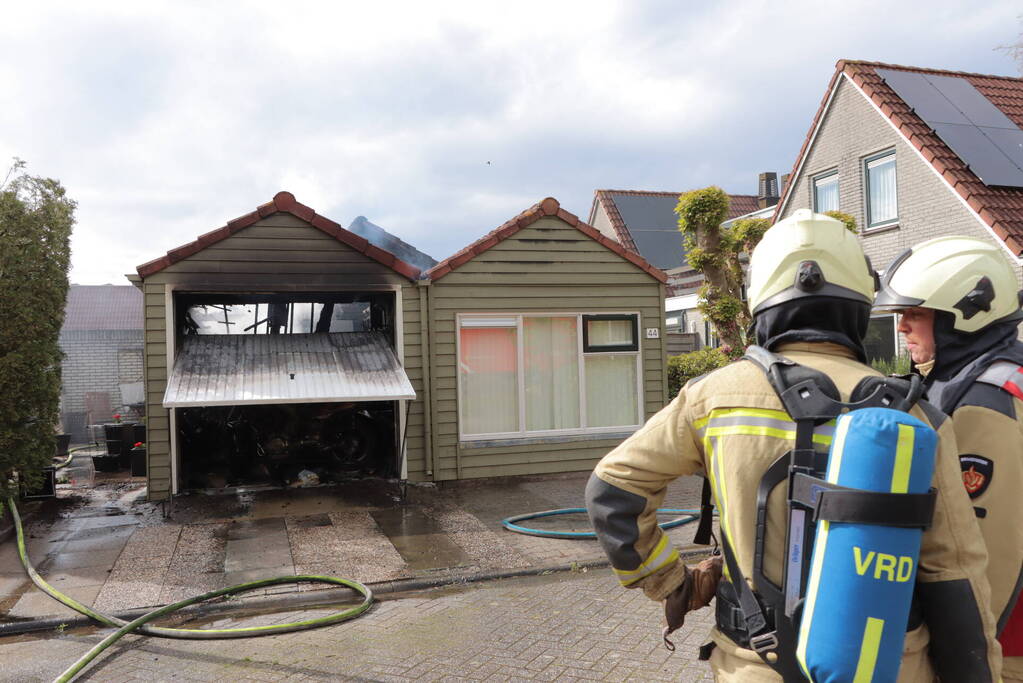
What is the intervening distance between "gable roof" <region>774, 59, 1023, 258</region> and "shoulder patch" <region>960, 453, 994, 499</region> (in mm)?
11713

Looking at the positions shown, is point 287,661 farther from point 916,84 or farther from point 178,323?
point 916,84

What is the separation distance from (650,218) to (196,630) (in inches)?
1010

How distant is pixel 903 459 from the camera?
1.73m

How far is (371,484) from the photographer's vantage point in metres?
10.8

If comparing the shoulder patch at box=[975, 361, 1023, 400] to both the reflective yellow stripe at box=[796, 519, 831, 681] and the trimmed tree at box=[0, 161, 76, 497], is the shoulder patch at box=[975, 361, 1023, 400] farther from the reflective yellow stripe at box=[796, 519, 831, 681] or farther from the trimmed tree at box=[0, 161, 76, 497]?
the trimmed tree at box=[0, 161, 76, 497]

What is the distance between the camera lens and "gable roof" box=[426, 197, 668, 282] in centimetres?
1090

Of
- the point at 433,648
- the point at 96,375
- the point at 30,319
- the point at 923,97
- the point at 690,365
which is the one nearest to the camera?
the point at 433,648

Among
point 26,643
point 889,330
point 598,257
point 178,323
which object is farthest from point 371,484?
point 889,330

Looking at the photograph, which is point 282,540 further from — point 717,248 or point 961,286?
point 717,248

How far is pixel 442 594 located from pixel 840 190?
13308 millimetres

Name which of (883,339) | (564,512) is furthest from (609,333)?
(883,339)

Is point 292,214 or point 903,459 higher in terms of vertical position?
point 292,214

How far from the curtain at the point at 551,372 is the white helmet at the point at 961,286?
8714mm

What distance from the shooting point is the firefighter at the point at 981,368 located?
90.4 inches
